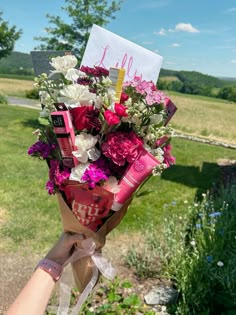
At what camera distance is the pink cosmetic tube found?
1580 millimetres

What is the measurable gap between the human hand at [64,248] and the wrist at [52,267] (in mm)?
16

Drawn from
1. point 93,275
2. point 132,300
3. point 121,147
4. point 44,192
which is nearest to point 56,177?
point 121,147

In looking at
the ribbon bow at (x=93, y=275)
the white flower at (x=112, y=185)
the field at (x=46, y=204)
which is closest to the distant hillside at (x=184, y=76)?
the field at (x=46, y=204)

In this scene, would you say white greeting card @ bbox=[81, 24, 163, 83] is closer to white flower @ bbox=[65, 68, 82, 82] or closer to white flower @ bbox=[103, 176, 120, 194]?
white flower @ bbox=[65, 68, 82, 82]

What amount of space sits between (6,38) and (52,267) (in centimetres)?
2571

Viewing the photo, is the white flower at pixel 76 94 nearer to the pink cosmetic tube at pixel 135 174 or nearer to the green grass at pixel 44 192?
the pink cosmetic tube at pixel 135 174

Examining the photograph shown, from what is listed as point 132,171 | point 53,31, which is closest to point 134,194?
point 132,171

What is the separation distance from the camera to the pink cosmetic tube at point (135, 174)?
158 cm

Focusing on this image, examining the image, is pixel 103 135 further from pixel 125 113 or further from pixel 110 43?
pixel 110 43

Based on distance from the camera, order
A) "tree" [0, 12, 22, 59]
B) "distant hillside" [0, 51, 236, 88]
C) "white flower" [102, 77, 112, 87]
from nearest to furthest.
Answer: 1. "white flower" [102, 77, 112, 87]
2. "tree" [0, 12, 22, 59]
3. "distant hillside" [0, 51, 236, 88]

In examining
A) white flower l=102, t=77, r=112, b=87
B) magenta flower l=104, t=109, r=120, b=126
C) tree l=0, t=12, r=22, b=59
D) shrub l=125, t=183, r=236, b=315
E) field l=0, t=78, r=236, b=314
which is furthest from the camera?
tree l=0, t=12, r=22, b=59

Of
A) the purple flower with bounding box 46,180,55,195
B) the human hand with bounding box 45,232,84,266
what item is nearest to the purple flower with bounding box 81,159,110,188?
the purple flower with bounding box 46,180,55,195

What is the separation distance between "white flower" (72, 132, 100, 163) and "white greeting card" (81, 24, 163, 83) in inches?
16.6

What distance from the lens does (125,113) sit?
5.11ft
